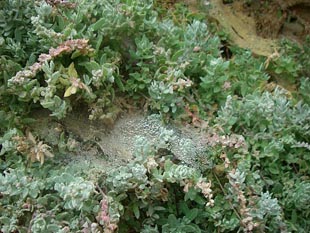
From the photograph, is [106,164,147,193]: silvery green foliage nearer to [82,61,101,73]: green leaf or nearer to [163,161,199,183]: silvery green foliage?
[163,161,199,183]: silvery green foliage

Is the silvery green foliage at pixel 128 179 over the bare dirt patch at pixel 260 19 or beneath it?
beneath

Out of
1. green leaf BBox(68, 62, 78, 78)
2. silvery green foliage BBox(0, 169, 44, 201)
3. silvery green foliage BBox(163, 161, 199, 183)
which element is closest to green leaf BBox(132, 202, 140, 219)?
silvery green foliage BBox(163, 161, 199, 183)

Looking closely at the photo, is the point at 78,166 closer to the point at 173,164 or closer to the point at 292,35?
the point at 173,164

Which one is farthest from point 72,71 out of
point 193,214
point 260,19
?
point 260,19

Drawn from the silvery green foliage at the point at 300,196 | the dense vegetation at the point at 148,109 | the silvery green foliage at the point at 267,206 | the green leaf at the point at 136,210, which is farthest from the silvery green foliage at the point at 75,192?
the silvery green foliage at the point at 300,196

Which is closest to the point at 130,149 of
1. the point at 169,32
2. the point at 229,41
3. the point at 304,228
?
the point at 169,32

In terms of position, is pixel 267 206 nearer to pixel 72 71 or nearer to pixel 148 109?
pixel 148 109

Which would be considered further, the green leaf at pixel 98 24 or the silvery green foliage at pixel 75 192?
the green leaf at pixel 98 24

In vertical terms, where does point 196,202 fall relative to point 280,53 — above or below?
below

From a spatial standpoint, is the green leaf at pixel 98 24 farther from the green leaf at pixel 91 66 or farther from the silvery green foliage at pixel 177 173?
the silvery green foliage at pixel 177 173
